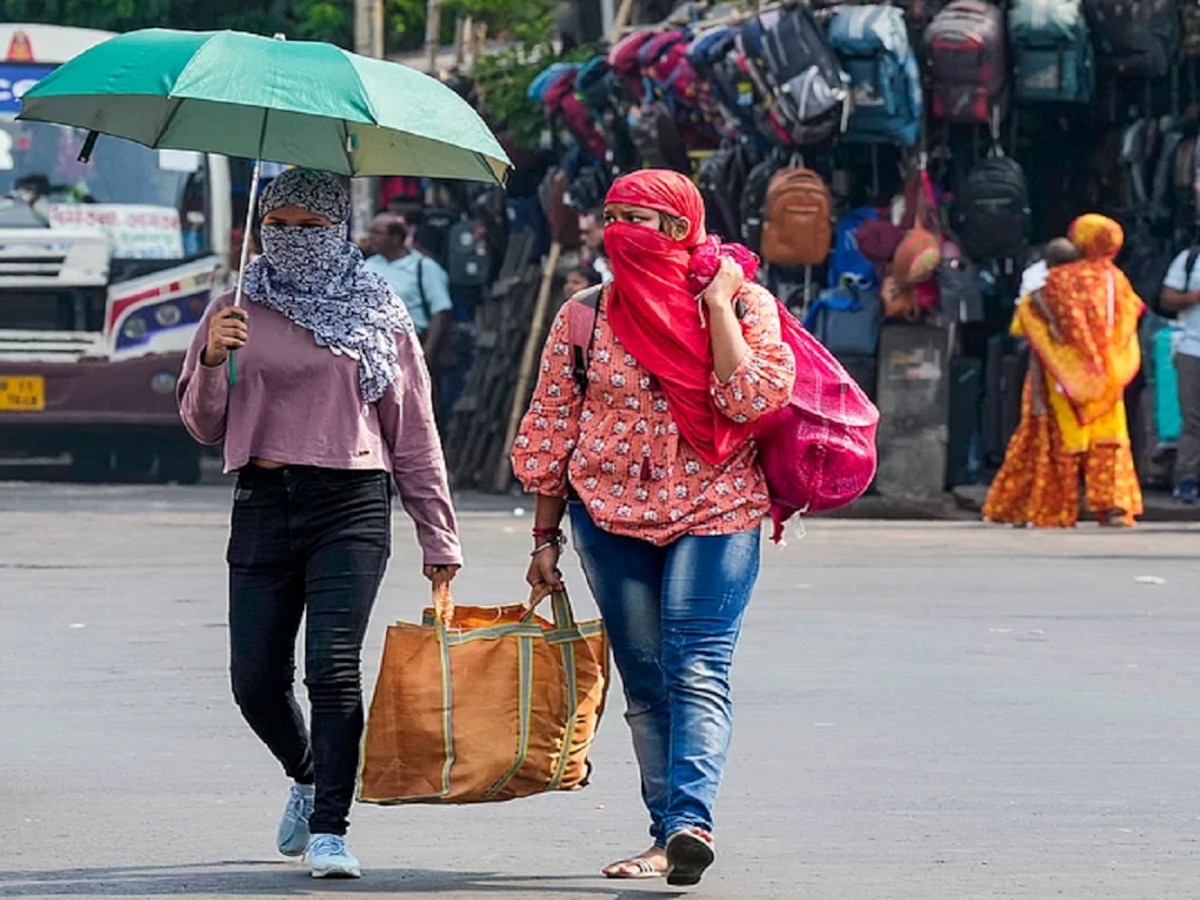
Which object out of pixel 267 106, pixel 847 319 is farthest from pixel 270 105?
pixel 847 319

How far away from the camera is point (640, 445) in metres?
6.82

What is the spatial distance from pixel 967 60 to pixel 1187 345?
2177 mm

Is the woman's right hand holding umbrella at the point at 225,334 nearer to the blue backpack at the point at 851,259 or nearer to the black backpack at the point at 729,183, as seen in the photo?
the blue backpack at the point at 851,259

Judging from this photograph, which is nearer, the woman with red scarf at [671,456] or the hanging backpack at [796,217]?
the woman with red scarf at [671,456]

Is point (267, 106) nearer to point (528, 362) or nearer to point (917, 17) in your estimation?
point (917, 17)

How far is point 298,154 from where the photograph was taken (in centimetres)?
723

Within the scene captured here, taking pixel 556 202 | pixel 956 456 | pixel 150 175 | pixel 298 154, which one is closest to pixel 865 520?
pixel 956 456

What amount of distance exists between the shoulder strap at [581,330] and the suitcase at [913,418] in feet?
43.5

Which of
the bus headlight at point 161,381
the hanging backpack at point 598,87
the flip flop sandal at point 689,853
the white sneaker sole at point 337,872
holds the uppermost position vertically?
the hanging backpack at point 598,87

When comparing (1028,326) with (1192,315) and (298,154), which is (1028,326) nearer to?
(1192,315)

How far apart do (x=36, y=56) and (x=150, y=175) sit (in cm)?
126

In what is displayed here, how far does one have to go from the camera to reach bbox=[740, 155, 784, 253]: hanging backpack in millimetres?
19922

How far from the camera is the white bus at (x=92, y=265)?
77.5ft

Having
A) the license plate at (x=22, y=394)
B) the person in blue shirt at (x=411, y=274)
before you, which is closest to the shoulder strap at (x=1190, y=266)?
the person in blue shirt at (x=411, y=274)
